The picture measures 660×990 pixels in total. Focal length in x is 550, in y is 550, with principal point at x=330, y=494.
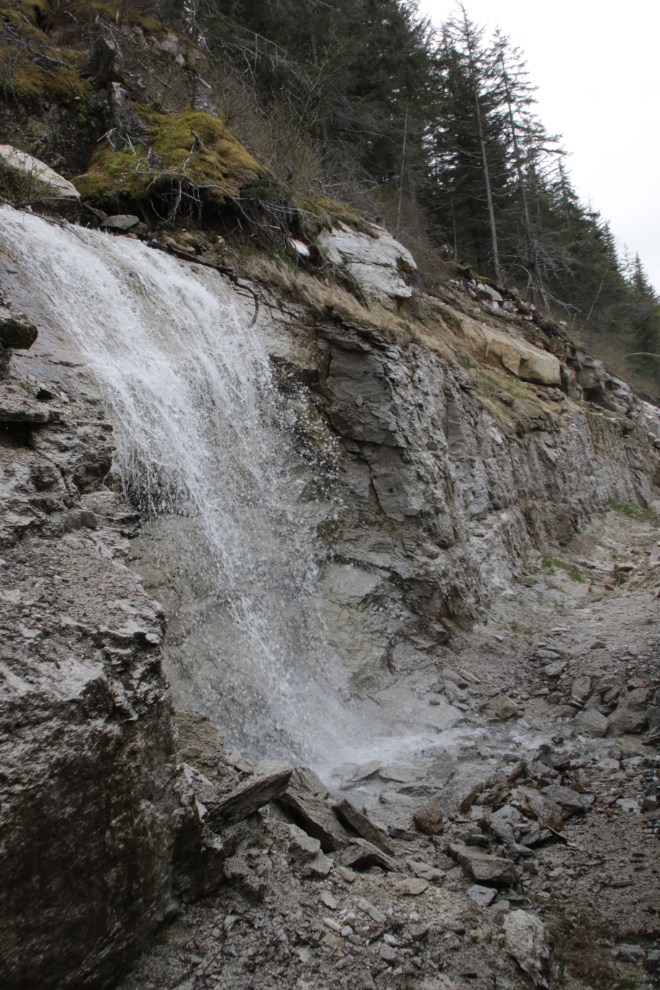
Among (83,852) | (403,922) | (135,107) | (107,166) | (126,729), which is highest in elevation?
(135,107)

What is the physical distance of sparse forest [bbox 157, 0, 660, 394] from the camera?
12.8 meters

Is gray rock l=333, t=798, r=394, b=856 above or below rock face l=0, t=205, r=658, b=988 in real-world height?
below

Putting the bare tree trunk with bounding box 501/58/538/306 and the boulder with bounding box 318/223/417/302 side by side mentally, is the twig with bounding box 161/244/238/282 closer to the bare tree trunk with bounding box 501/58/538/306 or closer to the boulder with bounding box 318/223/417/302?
the boulder with bounding box 318/223/417/302

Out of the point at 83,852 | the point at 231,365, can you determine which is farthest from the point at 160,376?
the point at 83,852

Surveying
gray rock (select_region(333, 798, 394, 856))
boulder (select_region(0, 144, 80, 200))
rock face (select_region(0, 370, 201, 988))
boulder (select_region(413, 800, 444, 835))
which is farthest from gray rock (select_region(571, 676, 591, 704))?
boulder (select_region(0, 144, 80, 200))

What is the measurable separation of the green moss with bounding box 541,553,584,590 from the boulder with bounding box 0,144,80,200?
962 cm

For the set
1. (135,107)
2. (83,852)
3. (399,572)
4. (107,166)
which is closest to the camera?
(83,852)

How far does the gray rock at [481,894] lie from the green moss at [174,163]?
8.81m

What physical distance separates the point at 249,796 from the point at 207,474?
3.73m

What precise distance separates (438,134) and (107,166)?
19086 millimetres

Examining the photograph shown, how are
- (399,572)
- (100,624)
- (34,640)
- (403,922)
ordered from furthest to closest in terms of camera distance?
(399,572), (403,922), (100,624), (34,640)

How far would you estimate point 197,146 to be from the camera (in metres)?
8.93

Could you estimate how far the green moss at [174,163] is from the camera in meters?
8.00

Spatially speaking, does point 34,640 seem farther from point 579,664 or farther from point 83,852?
point 579,664
